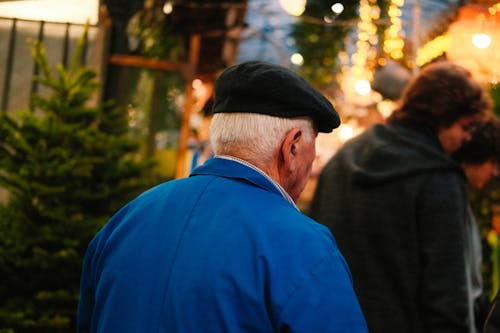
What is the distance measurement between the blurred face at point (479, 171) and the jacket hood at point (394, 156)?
688 mm

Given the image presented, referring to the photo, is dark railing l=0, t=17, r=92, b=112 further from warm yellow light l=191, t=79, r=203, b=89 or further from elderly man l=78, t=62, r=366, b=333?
warm yellow light l=191, t=79, r=203, b=89

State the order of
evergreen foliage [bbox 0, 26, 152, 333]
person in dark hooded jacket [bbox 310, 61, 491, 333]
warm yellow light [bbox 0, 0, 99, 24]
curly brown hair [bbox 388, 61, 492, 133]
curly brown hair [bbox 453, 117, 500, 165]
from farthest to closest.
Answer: warm yellow light [bbox 0, 0, 99, 24], evergreen foliage [bbox 0, 26, 152, 333], curly brown hair [bbox 453, 117, 500, 165], curly brown hair [bbox 388, 61, 492, 133], person in dark hooded jacket [bbox 310, 61, 491, 333]

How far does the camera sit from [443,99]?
2.78m

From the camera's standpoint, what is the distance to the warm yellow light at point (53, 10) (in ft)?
16.5

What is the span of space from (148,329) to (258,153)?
52 cm

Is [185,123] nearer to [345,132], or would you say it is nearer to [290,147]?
[290,147]

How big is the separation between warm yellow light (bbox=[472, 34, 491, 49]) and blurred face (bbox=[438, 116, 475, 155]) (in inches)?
95.8

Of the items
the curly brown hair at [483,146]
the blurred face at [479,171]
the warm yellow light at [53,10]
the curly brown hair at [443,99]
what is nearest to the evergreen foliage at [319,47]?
the warm yellow light at [53,10]

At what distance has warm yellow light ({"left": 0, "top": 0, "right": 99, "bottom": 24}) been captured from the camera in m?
5.04

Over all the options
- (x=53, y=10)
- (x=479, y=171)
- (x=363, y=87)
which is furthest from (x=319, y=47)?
(x=479, y=171)

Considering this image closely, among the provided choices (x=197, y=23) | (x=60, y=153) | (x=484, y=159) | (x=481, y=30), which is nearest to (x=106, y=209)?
(x=60, y=153)

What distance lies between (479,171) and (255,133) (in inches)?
86.2

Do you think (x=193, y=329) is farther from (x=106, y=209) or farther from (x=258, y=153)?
(x=106, y=209)

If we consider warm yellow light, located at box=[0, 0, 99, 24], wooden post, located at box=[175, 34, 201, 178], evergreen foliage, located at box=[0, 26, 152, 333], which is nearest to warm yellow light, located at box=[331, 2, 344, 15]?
wooden post, located at box=[175, 34, 201, 178]
